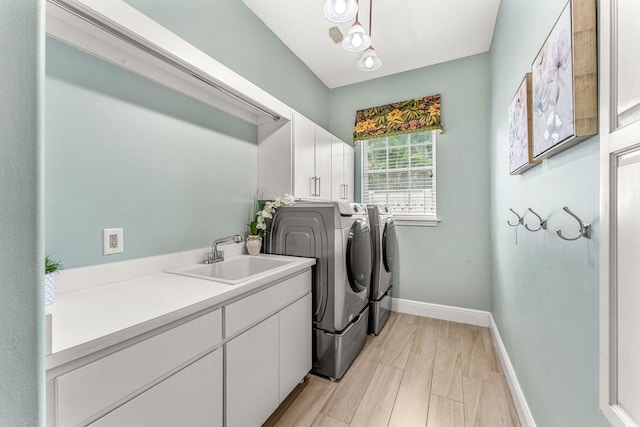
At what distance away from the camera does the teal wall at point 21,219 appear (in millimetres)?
454

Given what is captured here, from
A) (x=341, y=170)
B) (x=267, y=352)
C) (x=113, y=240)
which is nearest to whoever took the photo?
(x=113, y=240)

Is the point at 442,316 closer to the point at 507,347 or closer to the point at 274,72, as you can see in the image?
the point at 507,347

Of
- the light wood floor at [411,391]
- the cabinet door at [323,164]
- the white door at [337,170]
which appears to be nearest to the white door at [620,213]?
the light wood floor at [411,391]

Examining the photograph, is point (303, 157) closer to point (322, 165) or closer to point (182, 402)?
point (322, 165)

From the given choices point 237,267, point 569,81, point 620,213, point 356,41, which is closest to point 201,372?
point 237,267

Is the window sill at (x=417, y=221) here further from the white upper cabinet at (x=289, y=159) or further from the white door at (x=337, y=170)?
the white upper cabinet at (x=289, y=159)

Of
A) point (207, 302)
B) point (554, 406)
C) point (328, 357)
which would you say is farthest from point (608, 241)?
point (328, 357)

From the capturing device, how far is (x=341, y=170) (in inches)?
121

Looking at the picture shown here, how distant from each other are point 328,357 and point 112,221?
1.58 metres

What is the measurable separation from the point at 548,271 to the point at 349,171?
2363mm

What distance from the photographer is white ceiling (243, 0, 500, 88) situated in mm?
2164

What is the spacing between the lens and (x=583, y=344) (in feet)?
2.78

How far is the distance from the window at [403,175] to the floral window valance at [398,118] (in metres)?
0.15

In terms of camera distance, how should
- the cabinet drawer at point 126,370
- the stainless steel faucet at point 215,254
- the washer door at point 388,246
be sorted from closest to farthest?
the cabinet drawer at point 126,370
the stainless steel faucet at point 215,254
the washer door at point 388,246
